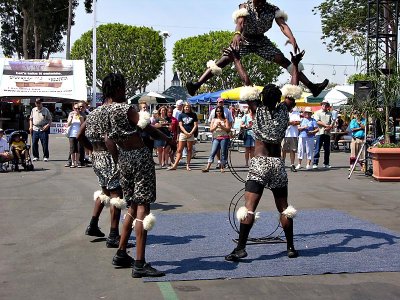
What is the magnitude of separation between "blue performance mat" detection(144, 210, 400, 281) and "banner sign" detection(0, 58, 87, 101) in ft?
42.7

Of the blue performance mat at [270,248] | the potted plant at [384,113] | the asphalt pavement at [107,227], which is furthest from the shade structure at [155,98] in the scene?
the blue performance mat at [270,248]

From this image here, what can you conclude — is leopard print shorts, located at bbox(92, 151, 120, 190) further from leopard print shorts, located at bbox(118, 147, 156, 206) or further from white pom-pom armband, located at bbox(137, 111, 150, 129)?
white pom-pom armband, located at bbox(137, 111, 150, 129)

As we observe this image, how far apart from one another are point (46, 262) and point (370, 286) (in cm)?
326

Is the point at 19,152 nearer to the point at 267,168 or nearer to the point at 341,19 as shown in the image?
the point at 267,168

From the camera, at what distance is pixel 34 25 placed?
49.5m

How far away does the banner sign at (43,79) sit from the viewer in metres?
20.6

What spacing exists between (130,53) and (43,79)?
136 feet

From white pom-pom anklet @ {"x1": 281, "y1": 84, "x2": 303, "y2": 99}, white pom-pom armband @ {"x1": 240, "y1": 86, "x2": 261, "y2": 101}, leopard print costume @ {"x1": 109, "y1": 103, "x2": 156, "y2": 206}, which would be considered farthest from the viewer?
white pom-pom anklet @ {"x1": 281, "y1": 84, "x2": 303, "y2": 99}

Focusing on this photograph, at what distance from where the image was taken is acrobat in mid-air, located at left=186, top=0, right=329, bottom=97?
264 inches

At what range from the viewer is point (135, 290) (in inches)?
209

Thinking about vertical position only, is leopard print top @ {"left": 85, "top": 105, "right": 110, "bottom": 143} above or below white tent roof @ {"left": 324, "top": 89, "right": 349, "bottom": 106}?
below

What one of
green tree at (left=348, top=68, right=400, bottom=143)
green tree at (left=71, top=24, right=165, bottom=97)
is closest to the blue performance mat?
green tree at (left=348, top=68, right=400, bottom=143)

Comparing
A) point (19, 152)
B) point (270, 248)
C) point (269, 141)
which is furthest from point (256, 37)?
point (19, 152)

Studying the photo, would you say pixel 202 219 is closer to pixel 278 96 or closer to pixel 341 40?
pixel 278 96
